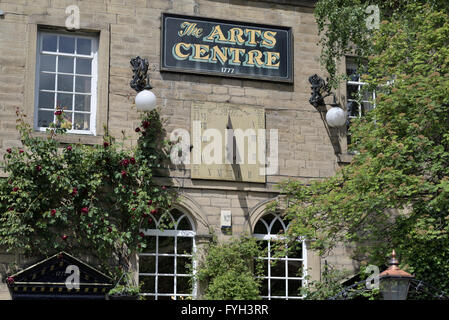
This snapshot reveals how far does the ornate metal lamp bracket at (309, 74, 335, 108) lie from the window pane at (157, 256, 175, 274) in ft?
12.6

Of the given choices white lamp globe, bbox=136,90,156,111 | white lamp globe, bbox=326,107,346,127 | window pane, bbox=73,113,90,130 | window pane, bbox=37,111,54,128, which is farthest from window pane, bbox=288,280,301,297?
window pane, bbox=37,111,54,128

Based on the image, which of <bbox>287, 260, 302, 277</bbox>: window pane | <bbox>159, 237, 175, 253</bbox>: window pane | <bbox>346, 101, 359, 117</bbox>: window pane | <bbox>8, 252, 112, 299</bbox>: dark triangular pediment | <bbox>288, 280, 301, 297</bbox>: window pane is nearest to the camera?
<bbox>8, 252, 112, 299</bbox>: dark triangular pediment

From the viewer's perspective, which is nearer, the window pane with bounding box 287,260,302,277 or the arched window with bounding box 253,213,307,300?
the arched window with bounding box 253,213,307,300

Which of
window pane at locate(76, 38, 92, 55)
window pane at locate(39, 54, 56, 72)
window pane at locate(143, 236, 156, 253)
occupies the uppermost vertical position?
window pane at locate(76, 38, 92, 55)

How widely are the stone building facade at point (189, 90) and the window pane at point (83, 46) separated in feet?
0.42

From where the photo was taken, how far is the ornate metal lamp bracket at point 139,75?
14219 mm

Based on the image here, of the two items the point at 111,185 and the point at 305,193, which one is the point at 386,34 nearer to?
the point at 305,193

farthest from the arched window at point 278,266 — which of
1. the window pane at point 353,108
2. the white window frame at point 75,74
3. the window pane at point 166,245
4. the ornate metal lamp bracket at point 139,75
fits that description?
the white window frame at point 75,74

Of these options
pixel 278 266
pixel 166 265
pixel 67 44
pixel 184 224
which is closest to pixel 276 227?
pixel 278 266

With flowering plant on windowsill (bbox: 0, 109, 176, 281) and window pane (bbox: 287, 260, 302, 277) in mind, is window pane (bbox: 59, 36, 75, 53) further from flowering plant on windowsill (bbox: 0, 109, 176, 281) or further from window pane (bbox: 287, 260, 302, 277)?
window pane (bbox: 287, 260, 302, 277)

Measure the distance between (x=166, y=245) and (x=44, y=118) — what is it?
298 centimetres

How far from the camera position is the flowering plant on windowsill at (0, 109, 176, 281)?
13.1 metres

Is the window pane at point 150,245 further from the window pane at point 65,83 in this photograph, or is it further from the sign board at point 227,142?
the window pane at point 65,83

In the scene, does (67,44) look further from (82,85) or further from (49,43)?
(82,85)
